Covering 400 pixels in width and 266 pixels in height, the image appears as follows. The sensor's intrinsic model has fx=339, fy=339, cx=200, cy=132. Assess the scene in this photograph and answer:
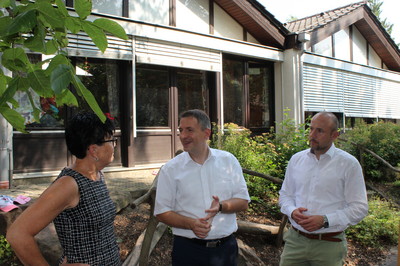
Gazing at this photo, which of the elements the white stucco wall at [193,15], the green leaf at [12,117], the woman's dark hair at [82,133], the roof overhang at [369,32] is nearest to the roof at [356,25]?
the roof overhang at [369,32]

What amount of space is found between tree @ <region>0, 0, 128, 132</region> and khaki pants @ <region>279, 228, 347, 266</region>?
2271mm

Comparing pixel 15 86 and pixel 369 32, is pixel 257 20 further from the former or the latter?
pixel 15 86

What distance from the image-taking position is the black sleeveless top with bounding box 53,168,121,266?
1.91 m

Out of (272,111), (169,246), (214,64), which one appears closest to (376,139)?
(272,111)

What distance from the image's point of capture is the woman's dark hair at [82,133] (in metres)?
2.02

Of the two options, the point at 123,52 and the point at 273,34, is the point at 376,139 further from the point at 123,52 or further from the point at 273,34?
the point at 123,52

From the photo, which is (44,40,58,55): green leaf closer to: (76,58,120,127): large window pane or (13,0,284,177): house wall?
(13,0,284,177): house wall

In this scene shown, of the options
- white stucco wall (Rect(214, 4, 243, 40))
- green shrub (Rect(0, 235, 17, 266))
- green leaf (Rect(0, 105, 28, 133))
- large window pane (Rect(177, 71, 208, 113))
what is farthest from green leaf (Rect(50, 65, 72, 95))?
white stucco wall (Rect(214, 4, 243, 40))

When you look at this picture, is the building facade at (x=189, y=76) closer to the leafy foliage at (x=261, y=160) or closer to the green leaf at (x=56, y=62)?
the leafy foliage at (x=261, y=160)

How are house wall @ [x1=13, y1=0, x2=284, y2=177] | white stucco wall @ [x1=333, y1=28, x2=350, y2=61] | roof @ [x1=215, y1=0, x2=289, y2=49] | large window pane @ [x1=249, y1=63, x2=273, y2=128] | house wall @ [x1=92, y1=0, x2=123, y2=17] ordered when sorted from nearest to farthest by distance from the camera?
1. house wall @ [x1=13, y1=0, x2=284, y2=177]
2. house wall @ [x1=92, y1=0, x2=123, y2=17]
3. roof @ [x1=215, y1=0, x2=289, y2=49]
4. large window pane @ [x1=249, y1=63, x2=273, y2=128]
5. white stucco wall @ [x1=333, y1=28, x2=350, y2=61]

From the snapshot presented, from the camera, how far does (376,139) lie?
33.5 feet

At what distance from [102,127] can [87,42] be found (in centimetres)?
589

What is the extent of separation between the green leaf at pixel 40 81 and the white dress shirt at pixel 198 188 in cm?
157

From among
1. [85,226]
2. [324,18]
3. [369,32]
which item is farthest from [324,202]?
[369,32]
